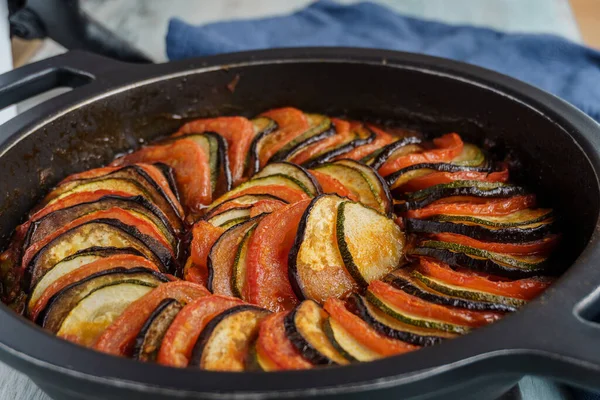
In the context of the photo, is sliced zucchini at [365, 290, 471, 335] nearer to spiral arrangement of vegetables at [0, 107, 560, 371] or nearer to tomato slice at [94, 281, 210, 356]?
spiral arrangement of vegetables at [0, 107, 560, 371]

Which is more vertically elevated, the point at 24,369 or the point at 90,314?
the point at 90,314

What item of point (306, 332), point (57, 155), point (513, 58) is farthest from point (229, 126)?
point (513, 58)

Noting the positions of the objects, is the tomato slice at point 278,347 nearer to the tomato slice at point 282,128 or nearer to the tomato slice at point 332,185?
the tomato slice at point 332,185

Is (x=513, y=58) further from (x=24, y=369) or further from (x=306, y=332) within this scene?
(x=24, y=369)

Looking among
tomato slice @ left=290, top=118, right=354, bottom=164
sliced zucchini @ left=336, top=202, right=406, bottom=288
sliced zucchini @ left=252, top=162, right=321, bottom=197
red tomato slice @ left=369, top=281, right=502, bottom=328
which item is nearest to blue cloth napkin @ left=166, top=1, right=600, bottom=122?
tomato slice @ left=290, top=118, right=354, bottom=164

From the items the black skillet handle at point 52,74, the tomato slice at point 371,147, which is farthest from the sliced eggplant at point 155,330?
the black skillet handle at point 52,74
